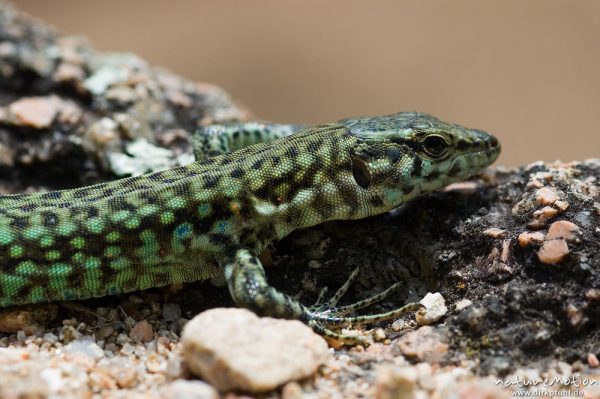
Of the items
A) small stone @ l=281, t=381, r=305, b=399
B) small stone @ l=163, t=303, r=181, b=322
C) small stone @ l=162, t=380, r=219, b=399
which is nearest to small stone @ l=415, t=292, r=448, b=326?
small stone @ l=281, t=381, r=305, b=399

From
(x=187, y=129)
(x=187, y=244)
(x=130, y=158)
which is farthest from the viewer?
(x=187, y=129)

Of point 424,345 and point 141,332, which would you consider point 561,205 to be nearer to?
point 424,345

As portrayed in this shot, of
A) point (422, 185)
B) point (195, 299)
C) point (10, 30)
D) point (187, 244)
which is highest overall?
point (10, 30)

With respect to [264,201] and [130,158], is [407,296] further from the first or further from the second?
[130,158]

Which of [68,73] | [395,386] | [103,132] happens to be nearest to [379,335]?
[395,386]

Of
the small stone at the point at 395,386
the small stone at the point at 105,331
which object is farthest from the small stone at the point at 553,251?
the small stone at the point at 105,331

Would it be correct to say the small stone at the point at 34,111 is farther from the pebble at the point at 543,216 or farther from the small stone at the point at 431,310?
the pebble at the point at 543,216

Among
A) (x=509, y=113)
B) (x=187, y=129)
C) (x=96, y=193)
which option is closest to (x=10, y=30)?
(x=187, y=129)
